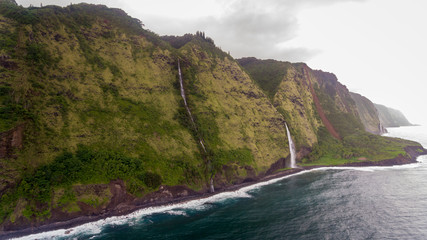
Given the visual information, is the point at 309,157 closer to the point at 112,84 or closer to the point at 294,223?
the point at 294,223

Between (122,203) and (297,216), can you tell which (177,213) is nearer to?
(122,203)

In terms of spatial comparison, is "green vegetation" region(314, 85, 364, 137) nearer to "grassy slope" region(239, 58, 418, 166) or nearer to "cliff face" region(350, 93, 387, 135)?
"grassy slope" region(239, 58, 418, 166)

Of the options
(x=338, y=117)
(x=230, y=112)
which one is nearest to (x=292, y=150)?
(x=230, y=112)

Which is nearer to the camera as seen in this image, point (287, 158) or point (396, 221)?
point (396, 221)

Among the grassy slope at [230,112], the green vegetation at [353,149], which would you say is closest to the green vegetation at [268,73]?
the grassy slope at [230,112]

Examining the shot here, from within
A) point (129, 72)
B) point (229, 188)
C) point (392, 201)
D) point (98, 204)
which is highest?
point (129, 72)

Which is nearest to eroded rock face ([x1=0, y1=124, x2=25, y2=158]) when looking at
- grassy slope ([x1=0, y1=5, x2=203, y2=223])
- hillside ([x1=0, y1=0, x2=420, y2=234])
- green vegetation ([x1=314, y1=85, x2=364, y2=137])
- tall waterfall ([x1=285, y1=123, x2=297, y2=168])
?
hillside ([x1=0, y1=0, x2=420, y2=234])

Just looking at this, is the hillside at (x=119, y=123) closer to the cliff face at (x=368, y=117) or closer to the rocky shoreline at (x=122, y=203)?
the rocky shoreline at (x=122, y=203)

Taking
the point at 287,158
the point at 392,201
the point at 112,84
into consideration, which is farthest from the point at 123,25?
the point at 392,201
